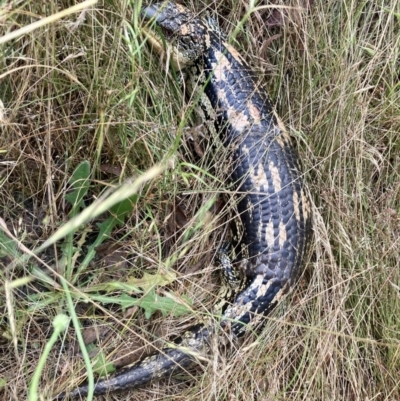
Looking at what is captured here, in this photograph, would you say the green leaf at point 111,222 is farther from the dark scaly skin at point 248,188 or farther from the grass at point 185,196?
the dark scaly skin at point 248,188

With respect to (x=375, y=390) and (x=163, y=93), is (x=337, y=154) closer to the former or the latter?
(x=163, y=93)

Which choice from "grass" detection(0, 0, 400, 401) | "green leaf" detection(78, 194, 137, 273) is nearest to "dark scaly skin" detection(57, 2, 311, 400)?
"grass" detection(0, 0, 400, 401)

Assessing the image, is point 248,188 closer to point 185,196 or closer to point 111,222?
point 185,196

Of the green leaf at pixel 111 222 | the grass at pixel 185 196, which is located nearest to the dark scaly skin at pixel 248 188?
the grass at pixel 185 196

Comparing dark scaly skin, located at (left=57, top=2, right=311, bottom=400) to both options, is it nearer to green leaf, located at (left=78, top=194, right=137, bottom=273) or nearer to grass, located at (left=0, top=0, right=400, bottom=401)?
grass, located at (left=0, top=0, right=400, bottom=401)

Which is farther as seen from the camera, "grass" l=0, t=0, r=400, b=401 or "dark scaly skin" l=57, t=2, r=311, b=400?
"dark scaly skin" l=57, t=2, r=311, b=400

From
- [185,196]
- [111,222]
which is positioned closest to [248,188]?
[185,196]
